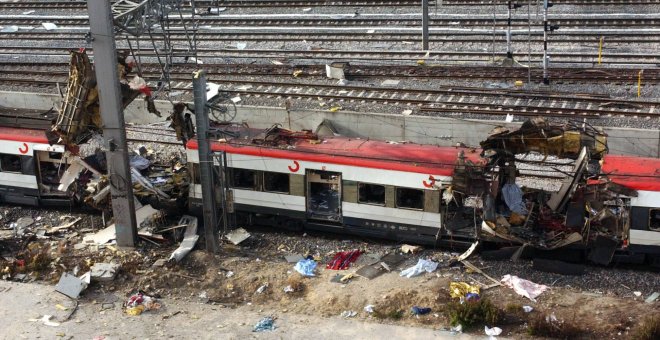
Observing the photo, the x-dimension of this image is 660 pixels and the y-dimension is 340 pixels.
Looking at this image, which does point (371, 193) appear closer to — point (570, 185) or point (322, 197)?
→ point (322, 197)

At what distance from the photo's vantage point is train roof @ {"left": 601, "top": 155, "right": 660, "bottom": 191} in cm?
1616

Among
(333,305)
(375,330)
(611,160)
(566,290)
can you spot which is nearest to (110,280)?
(333,305)

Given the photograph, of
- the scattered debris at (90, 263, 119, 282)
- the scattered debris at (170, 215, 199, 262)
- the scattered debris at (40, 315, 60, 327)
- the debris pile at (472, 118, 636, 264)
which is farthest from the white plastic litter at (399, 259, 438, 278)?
the scattered debris at (40, 315, 60, 327)

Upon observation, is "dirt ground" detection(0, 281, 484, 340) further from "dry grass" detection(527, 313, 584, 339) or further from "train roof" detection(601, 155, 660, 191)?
"train roof" detection(601, 155, 660, 191)

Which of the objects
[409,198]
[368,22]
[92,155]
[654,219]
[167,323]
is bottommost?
[167,323]

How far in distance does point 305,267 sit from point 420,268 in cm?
253

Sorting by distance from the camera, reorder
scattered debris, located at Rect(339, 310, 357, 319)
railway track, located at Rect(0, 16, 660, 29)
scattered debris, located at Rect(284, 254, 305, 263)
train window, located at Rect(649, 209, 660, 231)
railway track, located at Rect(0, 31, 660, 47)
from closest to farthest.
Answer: scattered debris, located at Rect(339, 310, 357, 319) < train window, located at Rect(649, 209, 660, 231) < scattered debris, located at Rect(284, 254, 305, 263) < railway track, located at Rect(0, 31, 660, 47) < railway track, located at Rect(0, 16, 660, 29)

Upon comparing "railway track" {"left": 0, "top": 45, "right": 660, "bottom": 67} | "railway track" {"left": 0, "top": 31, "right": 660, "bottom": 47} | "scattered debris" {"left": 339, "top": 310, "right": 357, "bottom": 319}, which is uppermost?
"railway track" {"left": 0, "top": 31, "right": 660, "bottom": 47}

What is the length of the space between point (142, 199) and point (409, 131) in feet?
26.5

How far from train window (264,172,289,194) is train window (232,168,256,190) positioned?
1.22 ft

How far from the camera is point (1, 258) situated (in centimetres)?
1931

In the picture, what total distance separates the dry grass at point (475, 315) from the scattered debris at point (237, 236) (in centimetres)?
622

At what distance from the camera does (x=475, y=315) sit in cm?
1517

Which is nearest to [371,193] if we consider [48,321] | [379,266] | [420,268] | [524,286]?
[379,266]
